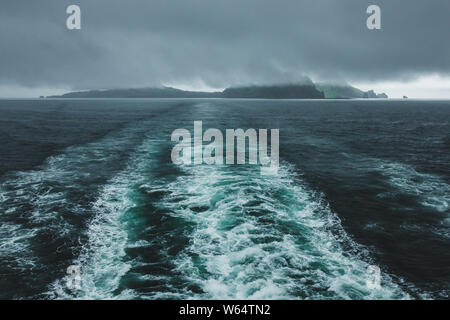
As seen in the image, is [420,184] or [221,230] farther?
[420,184]

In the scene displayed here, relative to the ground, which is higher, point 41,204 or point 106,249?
point 41,204

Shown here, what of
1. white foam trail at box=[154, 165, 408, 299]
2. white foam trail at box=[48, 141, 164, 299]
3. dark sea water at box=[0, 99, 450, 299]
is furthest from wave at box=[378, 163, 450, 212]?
white foam trail at box=[48, 141, 164, 299]

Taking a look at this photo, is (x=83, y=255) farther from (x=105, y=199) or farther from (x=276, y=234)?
Result: (x=276, y=234)

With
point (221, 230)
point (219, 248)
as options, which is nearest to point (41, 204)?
point (221, 230)

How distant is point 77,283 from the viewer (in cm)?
1268

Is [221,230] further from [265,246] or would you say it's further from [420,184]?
[420,184]

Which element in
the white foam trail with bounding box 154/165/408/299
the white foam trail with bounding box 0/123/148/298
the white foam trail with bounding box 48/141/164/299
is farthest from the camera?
the white foam trail with bounding box 0/123/148/298

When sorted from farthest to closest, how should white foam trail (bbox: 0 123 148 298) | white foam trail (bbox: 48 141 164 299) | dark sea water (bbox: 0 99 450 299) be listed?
white foam trail (bbox: 0 123 148 298) → dark sea water (bbox: 0 99 450 299) → white foam trail (bbox: 48 141 164 299)

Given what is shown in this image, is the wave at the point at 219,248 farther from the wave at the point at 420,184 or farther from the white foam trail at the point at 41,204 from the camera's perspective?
the wave at the point at 420,184

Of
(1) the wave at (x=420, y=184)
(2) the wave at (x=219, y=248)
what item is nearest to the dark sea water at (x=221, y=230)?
(2) the wave at (x=219, y=248)

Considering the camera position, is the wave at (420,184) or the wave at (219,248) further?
the wave at (420,184)

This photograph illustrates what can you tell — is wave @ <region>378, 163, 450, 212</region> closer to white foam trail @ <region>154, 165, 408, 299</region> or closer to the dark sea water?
the dark sea water

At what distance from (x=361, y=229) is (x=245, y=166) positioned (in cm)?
1551

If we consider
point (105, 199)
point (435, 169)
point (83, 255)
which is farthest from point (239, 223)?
point (435, 169)
